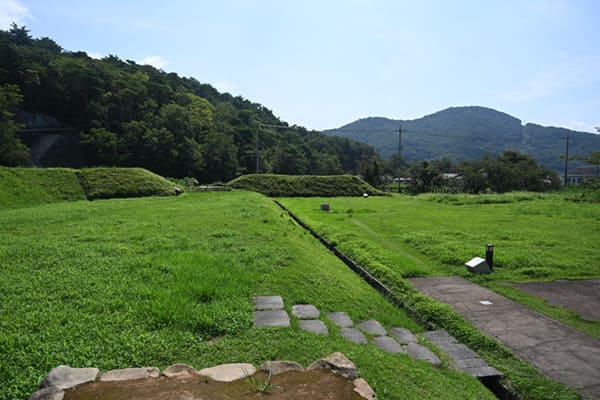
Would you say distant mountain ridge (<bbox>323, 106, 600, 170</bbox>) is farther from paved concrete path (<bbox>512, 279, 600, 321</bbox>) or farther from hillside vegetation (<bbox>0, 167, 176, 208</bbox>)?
paved concrete path (<bbox>512, 279, 600, 321</bbox>)

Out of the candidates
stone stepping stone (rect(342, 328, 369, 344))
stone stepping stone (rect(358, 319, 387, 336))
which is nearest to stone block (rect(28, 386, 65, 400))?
stone stepping stone (rect(342, 328, 369, 344))

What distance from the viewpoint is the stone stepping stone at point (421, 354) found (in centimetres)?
381

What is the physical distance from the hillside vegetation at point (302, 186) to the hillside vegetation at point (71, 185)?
304 inches

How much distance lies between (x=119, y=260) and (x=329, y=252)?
200 inches

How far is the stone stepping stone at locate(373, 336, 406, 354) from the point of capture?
3.89 meters

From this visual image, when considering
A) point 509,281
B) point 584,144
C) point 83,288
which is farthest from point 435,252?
point 584,144

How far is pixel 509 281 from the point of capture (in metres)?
6.95

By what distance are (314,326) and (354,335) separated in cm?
46

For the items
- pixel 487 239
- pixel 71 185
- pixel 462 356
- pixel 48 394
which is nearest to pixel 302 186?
pixel 71 185

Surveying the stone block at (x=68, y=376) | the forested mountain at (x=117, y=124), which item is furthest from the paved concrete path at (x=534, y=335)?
the forested mountain at (x=117, y=124)

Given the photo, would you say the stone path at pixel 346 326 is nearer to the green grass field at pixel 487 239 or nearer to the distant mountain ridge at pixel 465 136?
the green grass field at pixel 487 239

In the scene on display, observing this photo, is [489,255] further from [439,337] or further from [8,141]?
[8,141]

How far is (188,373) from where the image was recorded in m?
2.85

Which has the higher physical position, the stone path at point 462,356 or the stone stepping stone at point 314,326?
the stone stepping stone at point 314,326
